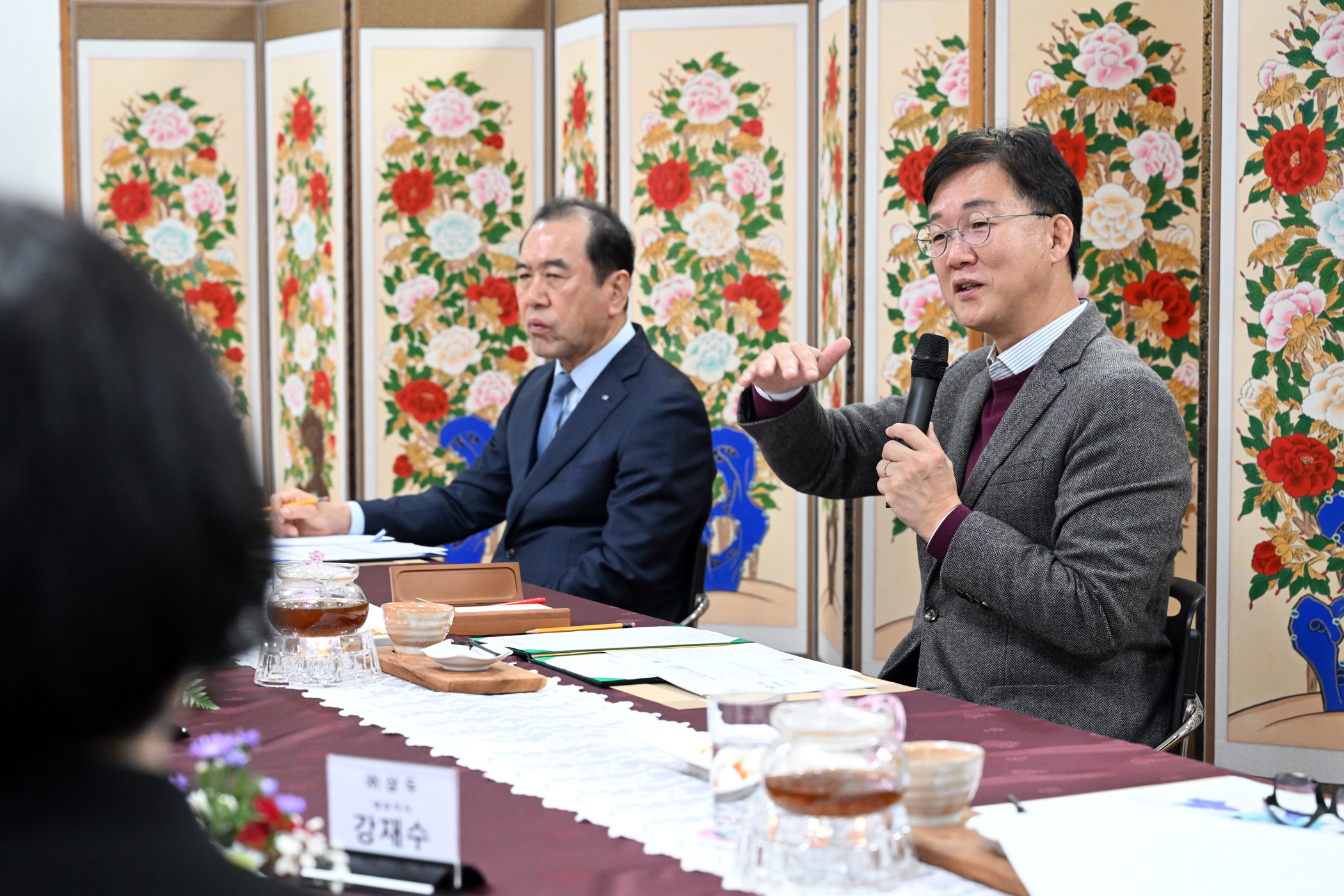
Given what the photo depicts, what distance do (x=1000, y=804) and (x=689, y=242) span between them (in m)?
3.77

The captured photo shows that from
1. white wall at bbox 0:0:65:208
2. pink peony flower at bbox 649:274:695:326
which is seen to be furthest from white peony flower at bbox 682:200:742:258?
white wall at bbox 0:0:65:208

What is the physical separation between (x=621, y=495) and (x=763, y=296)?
1.93 meters

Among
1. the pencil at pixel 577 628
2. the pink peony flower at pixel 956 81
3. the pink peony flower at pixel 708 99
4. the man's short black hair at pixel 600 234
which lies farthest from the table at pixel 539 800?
the pink peony flower at pixel 708 99

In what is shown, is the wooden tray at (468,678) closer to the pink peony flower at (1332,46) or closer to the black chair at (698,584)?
the black chair at (698,584)

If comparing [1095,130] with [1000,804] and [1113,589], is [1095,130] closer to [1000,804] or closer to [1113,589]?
[1113,589]

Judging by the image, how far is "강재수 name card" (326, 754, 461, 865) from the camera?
3.18 feet

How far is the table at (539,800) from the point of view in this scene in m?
1.02

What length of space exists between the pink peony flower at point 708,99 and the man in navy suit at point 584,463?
1483 millimetres

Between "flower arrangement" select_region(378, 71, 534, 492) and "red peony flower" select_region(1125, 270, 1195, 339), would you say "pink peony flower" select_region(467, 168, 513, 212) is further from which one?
"red peony flower" select_region(1125, 270, 1195, 339)

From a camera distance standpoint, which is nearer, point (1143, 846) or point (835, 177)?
point (1143, 846)

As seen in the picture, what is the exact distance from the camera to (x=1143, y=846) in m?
1.06

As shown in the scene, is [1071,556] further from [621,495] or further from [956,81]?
[956,81]

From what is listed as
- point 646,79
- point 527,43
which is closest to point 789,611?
point 646,79

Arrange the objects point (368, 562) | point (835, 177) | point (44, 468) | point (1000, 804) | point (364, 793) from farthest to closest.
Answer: point (835, 177) < point (368, 562) < point (1000, 804) < point (364, 793) < point (44, 468)
